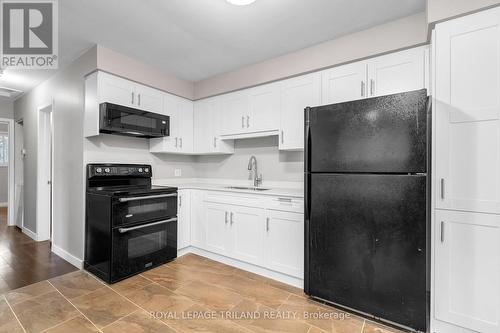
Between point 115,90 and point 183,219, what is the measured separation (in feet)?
5.76

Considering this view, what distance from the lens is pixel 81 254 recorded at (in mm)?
2807

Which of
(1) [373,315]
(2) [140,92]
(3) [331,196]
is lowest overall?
(1) [373,315]

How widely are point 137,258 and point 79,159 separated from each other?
1.32 meters

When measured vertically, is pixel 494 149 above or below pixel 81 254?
above

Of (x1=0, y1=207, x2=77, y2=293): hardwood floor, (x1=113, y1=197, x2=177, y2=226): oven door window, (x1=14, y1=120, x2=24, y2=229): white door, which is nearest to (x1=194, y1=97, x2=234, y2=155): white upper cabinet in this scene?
(x1=113, y1=197, x2=177, y2=226): oven door window

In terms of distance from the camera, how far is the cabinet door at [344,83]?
2.36 metres

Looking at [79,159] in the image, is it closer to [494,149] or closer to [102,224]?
[102,224]

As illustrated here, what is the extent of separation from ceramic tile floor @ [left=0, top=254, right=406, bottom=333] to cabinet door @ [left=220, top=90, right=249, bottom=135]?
182cm

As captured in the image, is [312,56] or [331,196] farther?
[312,56]

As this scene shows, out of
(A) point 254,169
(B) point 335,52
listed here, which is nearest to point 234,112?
(A) point 254,169

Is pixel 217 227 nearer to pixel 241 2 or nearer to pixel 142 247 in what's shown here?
pixel 142 247

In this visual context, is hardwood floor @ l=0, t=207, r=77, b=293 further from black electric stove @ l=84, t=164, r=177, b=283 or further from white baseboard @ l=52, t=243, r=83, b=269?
black electric stove @ l=84, t=164, r=177, b=283

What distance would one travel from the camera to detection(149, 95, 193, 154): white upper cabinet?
3355mm

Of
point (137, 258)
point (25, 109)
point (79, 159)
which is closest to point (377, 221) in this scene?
point (137, 258)
